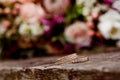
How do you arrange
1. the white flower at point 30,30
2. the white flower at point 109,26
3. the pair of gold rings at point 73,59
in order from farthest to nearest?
the white flower at point 30,30 < the white flower at point 109,26 < the pair of gold rings at point 73,59

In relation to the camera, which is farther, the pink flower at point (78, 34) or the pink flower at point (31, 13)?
the pink flower at point (31, 13)

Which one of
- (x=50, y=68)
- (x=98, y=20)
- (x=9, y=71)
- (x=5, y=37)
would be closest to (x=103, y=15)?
(x=98, y=20)

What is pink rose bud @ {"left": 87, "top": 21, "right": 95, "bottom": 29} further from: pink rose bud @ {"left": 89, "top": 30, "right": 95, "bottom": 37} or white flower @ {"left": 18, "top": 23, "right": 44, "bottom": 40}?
white flower @ {"left": 18, "top": 23, "right": 44, "bottom": 40}

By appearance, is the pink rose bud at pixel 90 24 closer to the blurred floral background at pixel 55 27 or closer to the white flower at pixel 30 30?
the blurred floral background at pixel 55 27

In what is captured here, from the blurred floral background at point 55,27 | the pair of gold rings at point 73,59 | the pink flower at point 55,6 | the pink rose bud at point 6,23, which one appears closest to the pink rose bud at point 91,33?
the blurred floral background at point 55,27

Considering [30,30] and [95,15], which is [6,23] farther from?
[95,15]

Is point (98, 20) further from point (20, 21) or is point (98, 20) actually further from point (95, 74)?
point (95, 74)

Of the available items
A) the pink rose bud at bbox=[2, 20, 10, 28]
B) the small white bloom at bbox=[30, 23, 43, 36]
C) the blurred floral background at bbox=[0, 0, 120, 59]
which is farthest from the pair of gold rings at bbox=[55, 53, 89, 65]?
the pink rose bud at bbox=[2, 20, 10, 28]

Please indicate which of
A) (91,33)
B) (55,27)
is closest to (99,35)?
(91,33)
